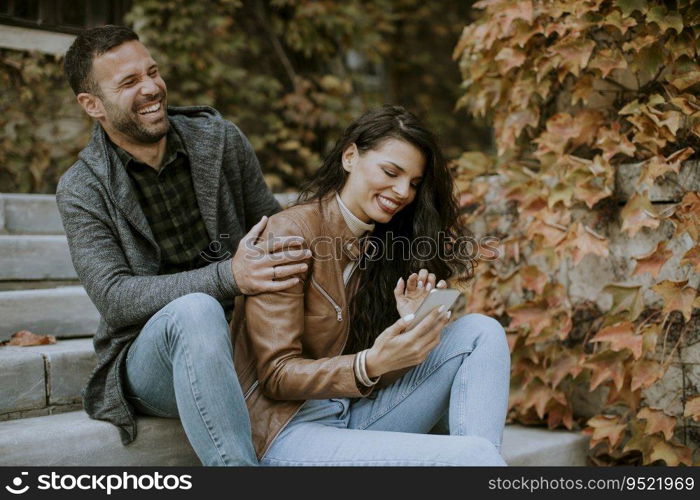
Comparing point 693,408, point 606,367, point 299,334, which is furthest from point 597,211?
point 299,334

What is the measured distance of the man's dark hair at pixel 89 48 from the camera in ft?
6.97

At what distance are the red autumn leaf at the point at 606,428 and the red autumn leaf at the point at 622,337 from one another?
12.1 inches

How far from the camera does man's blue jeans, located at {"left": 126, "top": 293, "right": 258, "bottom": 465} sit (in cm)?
169

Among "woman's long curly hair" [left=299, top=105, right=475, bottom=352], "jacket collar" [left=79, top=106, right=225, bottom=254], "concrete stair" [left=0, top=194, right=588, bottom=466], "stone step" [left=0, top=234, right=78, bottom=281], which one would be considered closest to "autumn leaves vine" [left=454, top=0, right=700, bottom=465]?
"concrete stair" [left=0, top=194, right=588, bottom=466]

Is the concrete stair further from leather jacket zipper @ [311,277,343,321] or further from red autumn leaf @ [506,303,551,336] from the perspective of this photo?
leather jacket zipper @ [311,277,343,321]

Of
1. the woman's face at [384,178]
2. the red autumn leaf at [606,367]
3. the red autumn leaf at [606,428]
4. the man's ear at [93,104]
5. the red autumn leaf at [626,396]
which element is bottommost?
the red autumn leaf at [606,428]

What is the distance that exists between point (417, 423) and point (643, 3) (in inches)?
62.2

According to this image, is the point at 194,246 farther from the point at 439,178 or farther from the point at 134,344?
the point at 439,178

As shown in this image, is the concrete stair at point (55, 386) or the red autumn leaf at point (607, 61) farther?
the red autumn leaf at point (607, 61)

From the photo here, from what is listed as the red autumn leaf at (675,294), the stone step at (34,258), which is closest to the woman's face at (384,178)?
the red autumn leaf at (675,294)

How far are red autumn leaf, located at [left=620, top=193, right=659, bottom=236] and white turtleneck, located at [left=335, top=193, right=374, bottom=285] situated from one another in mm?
913

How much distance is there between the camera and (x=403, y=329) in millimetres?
1760

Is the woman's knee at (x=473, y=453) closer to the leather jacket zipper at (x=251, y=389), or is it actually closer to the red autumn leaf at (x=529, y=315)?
the leather jacket zipper at (x=251, y=389)

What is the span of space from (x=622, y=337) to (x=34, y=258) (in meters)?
2.18
